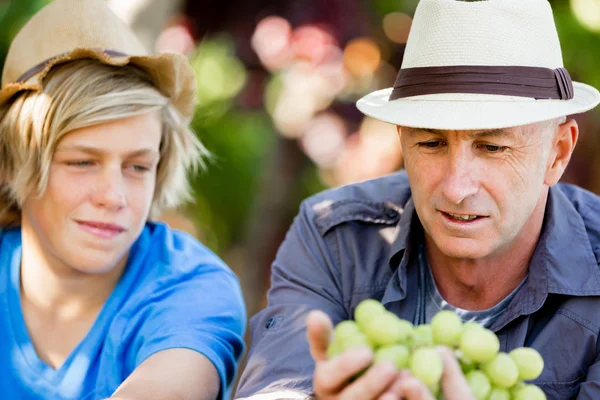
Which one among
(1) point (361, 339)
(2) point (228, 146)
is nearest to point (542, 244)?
(1) point (361, 339)

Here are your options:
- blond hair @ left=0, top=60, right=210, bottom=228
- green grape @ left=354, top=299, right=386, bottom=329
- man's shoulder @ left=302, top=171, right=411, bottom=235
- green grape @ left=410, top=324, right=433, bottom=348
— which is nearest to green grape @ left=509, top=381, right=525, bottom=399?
green grape @ left=410, top=324, right=433, bottom=348

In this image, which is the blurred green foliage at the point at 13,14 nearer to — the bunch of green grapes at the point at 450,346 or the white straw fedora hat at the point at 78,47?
the white straw fedora hat at the point at 78,47

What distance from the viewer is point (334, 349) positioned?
1896 millimetres

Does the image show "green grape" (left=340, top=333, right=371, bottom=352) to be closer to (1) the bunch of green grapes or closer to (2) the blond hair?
(1) the bunch of green grapes

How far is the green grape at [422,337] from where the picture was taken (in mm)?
1919

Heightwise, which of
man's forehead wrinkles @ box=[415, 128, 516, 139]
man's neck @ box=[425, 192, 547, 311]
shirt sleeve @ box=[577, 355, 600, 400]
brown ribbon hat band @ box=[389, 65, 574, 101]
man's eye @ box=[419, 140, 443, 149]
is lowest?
shirt sleeve @ box=[577, 355, 600, 400]

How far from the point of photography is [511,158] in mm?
2402

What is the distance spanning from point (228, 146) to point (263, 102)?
0.79 m

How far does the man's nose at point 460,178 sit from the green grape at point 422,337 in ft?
1.55

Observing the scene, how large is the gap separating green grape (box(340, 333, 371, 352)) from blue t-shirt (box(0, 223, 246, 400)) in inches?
36.2

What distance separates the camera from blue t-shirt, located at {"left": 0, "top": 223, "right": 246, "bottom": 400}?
2809 mm

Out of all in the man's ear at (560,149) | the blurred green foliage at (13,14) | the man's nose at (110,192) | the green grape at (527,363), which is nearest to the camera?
the green grape at (527,363)

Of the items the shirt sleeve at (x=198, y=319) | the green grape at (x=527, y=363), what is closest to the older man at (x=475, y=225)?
the shirt sleeve at (x=198, y=319)

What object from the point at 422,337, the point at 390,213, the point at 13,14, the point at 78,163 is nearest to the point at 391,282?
the point at 390,213
